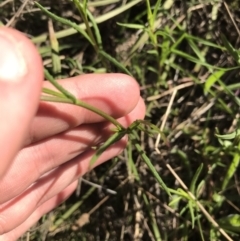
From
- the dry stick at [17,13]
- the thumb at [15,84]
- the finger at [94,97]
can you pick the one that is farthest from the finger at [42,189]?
the thumb at [15,84]

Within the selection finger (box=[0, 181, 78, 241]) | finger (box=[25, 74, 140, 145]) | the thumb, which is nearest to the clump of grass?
finger (box=[0, 181, 78, 241])

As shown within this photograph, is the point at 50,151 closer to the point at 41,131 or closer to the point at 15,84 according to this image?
the point at 41,131

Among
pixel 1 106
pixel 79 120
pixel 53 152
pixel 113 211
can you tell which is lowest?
pixel 113 211

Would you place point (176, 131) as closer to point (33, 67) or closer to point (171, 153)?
point (171, 153)

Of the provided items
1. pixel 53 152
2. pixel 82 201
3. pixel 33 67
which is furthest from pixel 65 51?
pixel 33 67

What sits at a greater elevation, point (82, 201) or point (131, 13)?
point (131, 13)

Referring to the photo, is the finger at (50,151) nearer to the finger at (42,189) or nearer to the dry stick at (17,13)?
the finger at (42,189)

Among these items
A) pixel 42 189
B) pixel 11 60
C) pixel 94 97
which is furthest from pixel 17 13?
pixel 11 60
